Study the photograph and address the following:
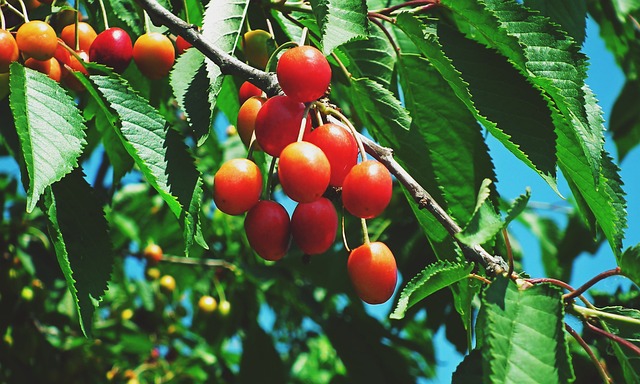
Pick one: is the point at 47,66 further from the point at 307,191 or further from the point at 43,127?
the point at 307,191

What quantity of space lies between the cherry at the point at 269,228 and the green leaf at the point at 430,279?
21 cm

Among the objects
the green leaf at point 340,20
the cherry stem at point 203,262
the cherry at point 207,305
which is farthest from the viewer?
the cherry at point 207,305

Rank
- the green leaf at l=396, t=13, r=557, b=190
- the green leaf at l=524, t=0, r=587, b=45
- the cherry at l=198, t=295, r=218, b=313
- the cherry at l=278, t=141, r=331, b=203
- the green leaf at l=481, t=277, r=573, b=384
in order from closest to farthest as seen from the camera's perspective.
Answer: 1. the green leaf at l=481, t=277, r=573, b=384
2. the cherry at l=278, t=141, r=331, b=203
3. the green leaf at l=396, t=13, r=557, b=190
4. the green leaf at l=524, t=0, r=587, b=45
5. the cherry at l=198, t=295, r=218, b=313

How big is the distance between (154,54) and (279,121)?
1.80 ft

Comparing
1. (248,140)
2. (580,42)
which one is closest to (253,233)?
(248,140)

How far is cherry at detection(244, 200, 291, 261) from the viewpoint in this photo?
113 centimetres

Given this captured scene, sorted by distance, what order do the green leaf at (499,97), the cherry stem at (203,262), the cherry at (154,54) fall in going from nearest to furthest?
the green leaf at (499,97), the cherry at (154,54), the cherry stem at (203,262)

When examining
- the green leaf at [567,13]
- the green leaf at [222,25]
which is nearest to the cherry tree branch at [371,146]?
the green leaf at [222,25]

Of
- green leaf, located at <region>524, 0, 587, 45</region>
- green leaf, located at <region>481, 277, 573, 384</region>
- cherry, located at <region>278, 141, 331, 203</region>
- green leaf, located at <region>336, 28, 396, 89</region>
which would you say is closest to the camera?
green leaf, located at <region>481, 277, 573, 384</region>

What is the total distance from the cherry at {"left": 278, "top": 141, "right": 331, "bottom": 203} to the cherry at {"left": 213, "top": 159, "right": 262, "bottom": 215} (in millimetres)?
75

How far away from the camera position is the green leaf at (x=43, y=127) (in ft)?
3.68

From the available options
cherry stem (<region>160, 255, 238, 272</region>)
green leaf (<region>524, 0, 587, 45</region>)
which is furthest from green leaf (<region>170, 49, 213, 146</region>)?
cherry stem (<region>160, 255, 238, 272</region>)

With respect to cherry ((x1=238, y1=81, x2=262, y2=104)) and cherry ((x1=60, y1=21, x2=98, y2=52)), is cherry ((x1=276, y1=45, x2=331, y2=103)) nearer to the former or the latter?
cherry ((x1=238, y1=81, x2=262, y2=104))

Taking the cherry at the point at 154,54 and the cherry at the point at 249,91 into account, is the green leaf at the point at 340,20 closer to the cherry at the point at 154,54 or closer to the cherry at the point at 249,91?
the cherry at the point at 249,91
